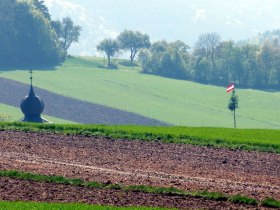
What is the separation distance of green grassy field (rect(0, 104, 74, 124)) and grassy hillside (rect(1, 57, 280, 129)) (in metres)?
12.7

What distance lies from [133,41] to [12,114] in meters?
87.8

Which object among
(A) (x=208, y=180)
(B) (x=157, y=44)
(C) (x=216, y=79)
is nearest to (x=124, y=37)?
(B) (x=157, y=44)

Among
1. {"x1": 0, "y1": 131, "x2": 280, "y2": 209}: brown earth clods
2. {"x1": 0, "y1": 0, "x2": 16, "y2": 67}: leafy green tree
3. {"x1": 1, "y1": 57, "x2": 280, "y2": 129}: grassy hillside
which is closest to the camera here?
{"x1": 0, "y1": 131, "x2": 280, "y2": 209}: brown earth clods

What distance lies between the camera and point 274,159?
4262 cm

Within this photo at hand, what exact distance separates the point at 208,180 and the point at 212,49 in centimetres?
13114

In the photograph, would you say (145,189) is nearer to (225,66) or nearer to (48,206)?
(48,206)

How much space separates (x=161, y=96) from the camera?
120 metres

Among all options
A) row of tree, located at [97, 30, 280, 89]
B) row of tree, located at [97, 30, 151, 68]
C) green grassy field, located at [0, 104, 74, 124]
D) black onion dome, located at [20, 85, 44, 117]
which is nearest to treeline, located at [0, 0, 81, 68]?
row of tree, located at [97, 30, 280, 89]

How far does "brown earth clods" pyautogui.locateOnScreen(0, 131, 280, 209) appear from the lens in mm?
31328

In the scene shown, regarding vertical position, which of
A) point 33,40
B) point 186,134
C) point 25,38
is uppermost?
point 25,38

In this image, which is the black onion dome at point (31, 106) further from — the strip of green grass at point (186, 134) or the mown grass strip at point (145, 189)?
the mown grass strip at point (145, 189)

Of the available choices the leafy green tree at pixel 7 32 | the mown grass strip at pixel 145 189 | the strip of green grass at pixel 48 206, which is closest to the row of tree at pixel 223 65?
the leafy green tree at pixel 7 32

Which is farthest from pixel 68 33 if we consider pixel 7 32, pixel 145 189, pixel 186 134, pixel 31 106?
pixel 145 189

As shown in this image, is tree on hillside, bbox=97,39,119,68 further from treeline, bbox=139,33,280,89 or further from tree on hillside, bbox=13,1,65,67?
tree on hillside, bbox=13,1,65,67
